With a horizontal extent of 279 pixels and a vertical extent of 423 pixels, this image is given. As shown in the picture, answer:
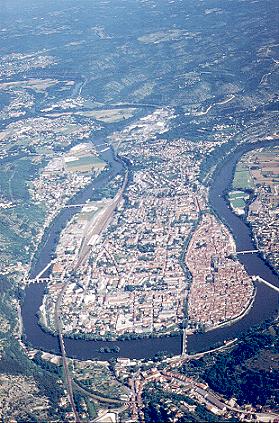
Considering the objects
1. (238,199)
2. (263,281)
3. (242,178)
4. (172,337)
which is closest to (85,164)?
(242,178)

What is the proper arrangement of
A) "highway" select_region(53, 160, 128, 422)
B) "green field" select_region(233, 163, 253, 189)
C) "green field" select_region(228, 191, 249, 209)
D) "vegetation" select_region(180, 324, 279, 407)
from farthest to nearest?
"green field" select_region(233, 163, 253, 189) → "green field" select_region(228, 191, 249, 209) → "highway" select_region(53, 160, 128, 422) → "vegetation" select_region(180, 324, 279, 407)

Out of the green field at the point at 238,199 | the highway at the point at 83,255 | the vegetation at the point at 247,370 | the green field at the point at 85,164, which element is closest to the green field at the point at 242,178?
the green field at the point at 238,199

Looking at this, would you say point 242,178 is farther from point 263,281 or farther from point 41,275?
point 41,275

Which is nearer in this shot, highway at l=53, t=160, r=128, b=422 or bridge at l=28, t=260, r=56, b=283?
highway at l=53, t=160, r=128, b=422

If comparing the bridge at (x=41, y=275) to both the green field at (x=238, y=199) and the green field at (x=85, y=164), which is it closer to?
the green field at (x=238, y=199)

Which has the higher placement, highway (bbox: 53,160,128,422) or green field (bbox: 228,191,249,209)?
highway (bbox: 53,160,128,422)

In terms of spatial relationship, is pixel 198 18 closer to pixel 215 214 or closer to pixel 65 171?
pixel 65 171

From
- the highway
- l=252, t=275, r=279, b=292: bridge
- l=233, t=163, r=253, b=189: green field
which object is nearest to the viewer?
the highway

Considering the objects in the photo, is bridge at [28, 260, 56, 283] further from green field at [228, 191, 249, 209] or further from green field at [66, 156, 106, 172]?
green field at [66, 156, 106, 172]

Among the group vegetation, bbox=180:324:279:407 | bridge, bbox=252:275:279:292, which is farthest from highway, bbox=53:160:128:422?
bridge, bbox=252:275:279:292

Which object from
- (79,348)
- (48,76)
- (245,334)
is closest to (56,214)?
(79,348)
